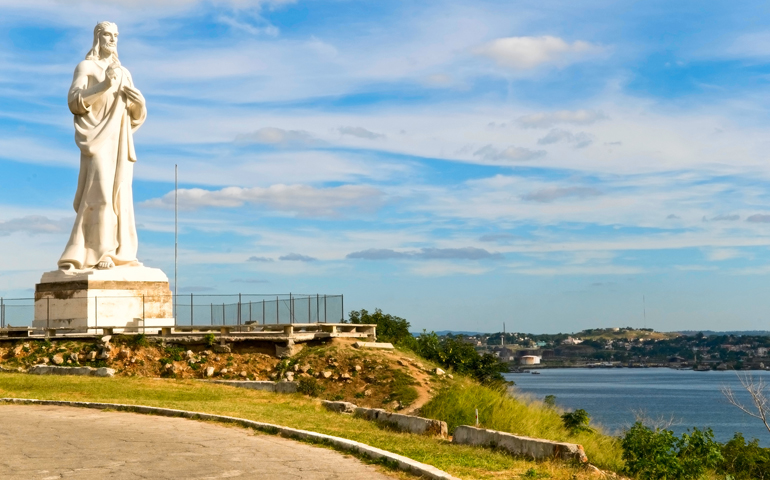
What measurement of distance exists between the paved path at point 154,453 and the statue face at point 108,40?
1723 cm

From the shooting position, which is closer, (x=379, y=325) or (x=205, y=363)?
(x=205, y=363)

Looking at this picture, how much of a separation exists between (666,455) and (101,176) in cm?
2177

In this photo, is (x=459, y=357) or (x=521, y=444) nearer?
(x=521, y=444)

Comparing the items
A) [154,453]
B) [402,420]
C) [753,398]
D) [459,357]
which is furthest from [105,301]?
[753,398]

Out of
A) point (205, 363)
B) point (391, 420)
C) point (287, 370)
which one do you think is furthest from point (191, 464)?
point (205, 363)

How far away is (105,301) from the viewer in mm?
27516

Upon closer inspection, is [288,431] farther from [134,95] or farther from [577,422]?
[134,95]

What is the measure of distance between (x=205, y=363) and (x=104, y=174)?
8.46m

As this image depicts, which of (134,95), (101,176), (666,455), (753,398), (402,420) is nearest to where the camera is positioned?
(666,455)

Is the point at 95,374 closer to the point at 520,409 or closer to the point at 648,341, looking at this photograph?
the point at 520,409

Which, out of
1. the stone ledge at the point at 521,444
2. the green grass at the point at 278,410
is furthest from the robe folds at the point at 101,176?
the stone ledge at the point at 521,444

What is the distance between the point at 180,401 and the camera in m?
18.7

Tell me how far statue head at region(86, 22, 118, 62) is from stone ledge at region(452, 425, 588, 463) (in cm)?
2111

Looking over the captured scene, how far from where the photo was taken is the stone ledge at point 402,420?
47.6ft
